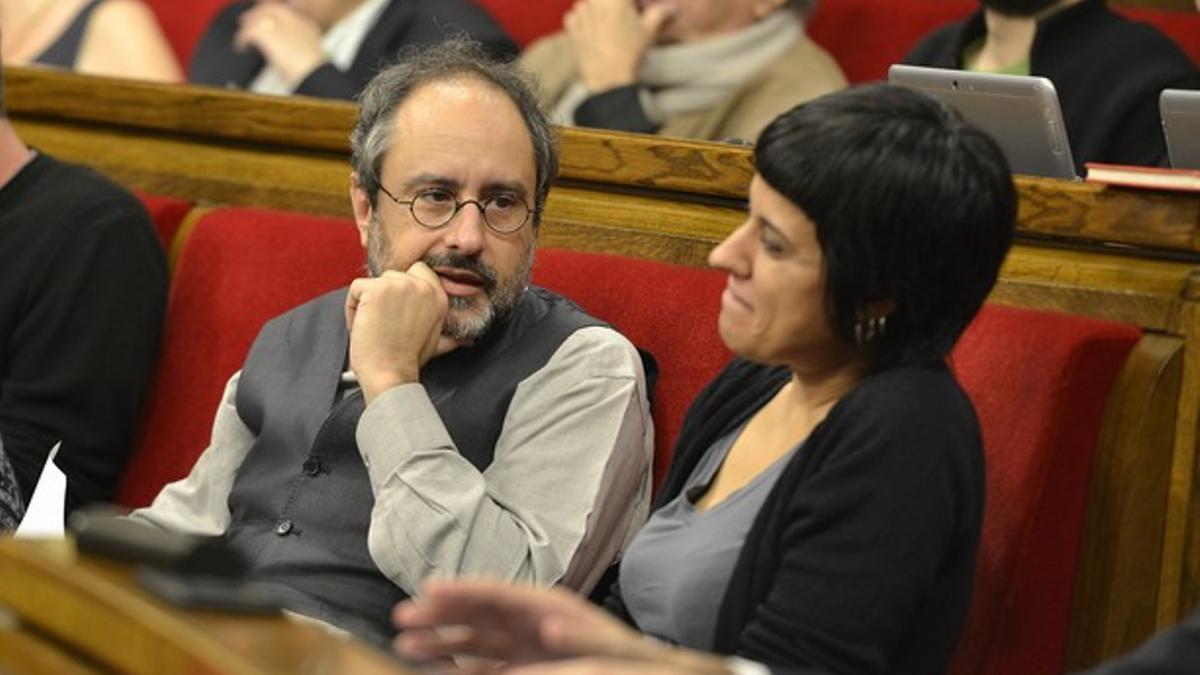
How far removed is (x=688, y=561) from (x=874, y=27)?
138 cm

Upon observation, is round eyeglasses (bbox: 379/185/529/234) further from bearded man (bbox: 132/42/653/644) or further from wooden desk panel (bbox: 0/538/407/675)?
wooden desk panel (bbox: 0/538/407/675)

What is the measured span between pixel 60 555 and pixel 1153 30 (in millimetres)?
1458

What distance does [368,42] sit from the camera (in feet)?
8.88

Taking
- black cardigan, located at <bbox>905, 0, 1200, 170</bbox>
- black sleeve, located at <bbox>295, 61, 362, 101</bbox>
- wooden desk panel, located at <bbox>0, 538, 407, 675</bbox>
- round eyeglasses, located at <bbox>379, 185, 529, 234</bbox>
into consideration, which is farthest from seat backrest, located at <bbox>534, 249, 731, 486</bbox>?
black sleeve, located at <bbox>295, 61, 362, 101</bbox>

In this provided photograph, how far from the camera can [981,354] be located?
4.81ft

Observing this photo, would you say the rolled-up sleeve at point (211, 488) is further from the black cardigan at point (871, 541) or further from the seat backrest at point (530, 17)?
the seat backrest at point (530, 17)

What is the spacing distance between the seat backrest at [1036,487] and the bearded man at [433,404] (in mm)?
241

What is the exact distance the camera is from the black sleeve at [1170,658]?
98cm

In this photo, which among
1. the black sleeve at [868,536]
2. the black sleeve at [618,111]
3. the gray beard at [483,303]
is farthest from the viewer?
the black sleeve at [618,111]

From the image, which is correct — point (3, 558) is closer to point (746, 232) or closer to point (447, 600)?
point (447, 600)

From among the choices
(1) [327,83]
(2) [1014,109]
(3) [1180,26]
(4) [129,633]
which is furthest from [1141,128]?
(4) [129,633]

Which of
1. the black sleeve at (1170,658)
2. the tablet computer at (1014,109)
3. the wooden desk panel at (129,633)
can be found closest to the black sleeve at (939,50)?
the tablet computer at (1014,109)

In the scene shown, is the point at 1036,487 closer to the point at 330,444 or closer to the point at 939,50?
the point at 330,444

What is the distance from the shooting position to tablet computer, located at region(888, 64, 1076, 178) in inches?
63.6
